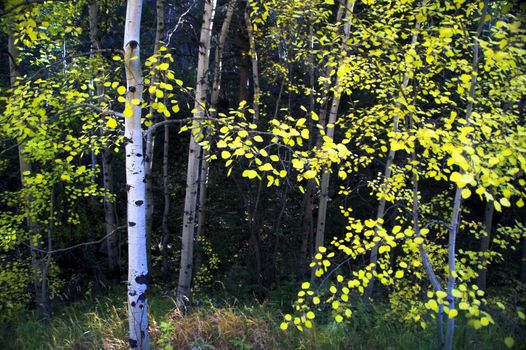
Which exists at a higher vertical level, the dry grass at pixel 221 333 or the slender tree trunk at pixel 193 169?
the slender tree trunk at pixel 193 169

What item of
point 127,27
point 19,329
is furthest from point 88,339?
point 127,27

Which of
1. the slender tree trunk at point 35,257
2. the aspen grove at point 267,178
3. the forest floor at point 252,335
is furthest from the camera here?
the slender tree trunk at point 35,257

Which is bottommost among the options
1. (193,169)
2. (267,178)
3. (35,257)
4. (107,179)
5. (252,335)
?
(35,257)

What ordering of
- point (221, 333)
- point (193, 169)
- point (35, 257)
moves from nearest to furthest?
point (221, 333) → point (193, 169) → point (35, 257)

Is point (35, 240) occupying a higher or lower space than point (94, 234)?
higher

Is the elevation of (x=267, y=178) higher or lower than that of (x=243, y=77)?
lower

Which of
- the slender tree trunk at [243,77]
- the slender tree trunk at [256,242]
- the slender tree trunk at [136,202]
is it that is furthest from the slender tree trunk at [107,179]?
the slender tree trunk at [243,77]

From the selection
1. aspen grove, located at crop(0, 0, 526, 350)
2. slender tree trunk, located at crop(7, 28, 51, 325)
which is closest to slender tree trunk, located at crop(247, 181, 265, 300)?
aspen grove, located at crop(0, 0, 526, 350)

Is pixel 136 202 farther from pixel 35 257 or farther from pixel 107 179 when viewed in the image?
pixel 107 179

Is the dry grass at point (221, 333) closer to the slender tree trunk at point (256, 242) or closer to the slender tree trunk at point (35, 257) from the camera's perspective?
the slender tree trunk at point (35, 257)

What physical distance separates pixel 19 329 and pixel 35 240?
142 centimetres

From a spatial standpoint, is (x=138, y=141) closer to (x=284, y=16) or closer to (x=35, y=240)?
(x=284, y=16)

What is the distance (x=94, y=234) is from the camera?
33.6 feet

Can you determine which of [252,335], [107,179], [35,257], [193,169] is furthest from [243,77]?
[252,335]
